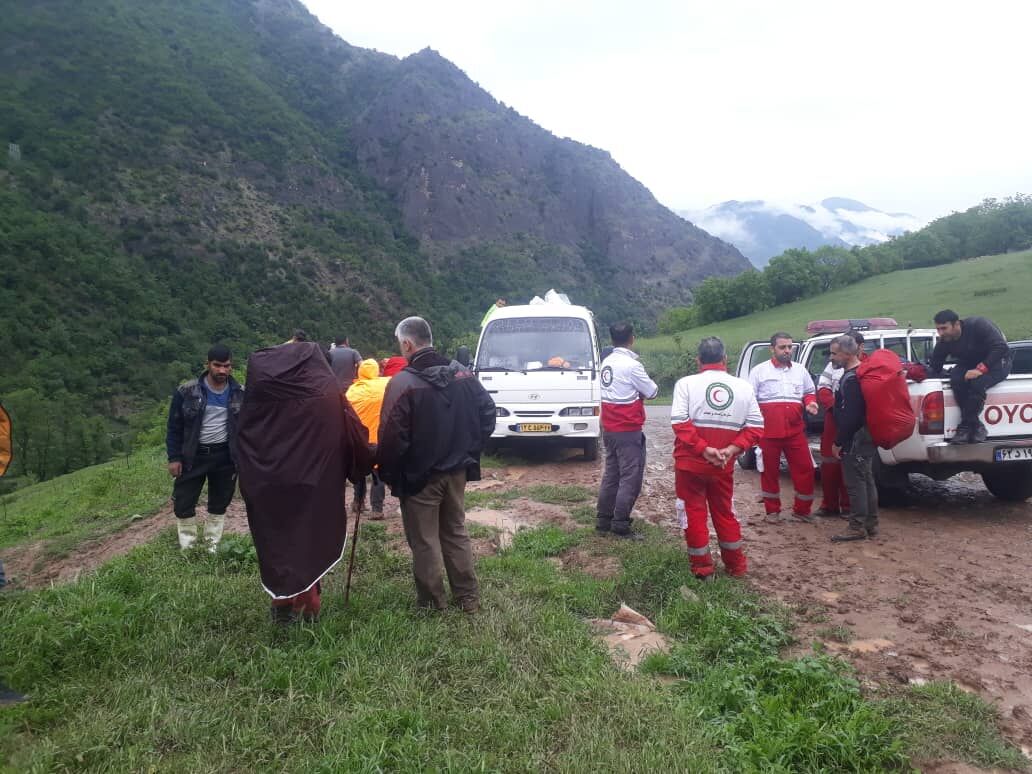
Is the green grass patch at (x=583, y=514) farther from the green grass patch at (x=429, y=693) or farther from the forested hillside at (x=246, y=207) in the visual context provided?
the forested hillside at (x=246, y=207)

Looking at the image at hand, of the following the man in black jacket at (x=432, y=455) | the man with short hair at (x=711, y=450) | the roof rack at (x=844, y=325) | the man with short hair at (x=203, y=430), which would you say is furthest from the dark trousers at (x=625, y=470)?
the roof rack at (x=844, y=325)

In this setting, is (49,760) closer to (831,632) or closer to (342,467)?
(342,467)

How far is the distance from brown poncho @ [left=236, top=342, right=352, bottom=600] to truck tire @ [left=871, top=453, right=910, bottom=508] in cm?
519

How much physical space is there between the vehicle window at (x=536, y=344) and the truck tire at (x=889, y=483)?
14.0 ft

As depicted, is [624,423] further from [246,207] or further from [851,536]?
[246,207]

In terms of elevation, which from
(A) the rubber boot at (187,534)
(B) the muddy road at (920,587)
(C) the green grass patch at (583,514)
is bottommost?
(B) the muddy road at (920,587)

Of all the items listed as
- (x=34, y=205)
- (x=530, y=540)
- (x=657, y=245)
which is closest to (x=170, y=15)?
(x=34, y=205)

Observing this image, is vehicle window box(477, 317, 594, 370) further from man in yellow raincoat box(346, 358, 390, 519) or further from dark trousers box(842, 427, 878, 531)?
dark trousers box(842, 427, 878, 531)

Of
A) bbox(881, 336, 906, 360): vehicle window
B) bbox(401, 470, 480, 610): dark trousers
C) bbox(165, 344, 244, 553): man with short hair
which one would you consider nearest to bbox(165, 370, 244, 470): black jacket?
bbox(165, 344, 244, 553): man with short hair

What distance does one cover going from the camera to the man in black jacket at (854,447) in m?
5.69

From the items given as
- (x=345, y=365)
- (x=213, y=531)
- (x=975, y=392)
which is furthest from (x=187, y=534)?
(x=975, y=392)

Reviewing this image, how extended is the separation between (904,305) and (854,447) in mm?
47677

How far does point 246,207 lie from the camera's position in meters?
63.1

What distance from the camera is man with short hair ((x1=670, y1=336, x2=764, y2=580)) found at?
475 centimetres
